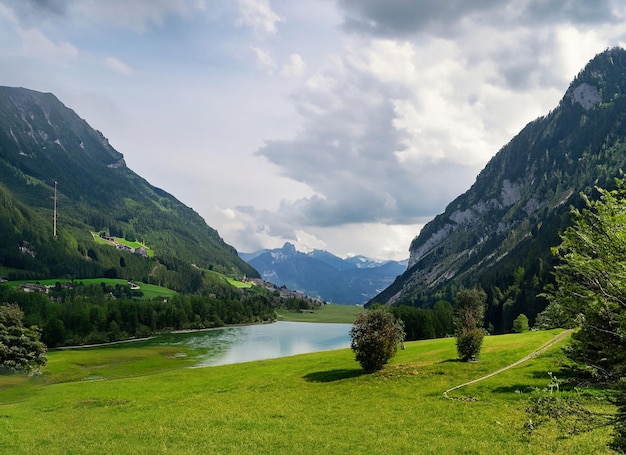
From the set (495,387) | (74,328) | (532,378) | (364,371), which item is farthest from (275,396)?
(74,328)

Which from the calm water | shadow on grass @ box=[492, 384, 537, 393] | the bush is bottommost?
the calm water

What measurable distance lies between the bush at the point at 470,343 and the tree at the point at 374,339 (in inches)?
341

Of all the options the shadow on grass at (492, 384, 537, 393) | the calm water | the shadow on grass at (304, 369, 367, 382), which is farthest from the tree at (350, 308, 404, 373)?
the calm water

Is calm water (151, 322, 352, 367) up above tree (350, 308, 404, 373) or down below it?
below

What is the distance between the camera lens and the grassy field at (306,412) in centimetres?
2953

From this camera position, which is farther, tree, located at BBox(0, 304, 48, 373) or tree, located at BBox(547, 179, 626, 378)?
tree, located at BBox(0, 304, 48, 373)

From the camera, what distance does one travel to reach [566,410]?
12406mm

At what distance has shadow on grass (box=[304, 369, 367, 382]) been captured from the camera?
57.2 meters

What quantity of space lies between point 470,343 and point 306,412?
25.3 metres

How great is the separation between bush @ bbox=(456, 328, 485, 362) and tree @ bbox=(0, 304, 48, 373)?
79668 mm

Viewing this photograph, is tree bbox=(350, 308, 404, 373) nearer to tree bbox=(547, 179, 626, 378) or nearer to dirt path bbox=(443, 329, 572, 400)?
dirt path bbox=(443, 329, 572, 400)

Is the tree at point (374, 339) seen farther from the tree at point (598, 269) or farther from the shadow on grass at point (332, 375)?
the tree at point (598, 269)

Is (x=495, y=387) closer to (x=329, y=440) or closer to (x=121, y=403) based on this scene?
(x=329, y=440)

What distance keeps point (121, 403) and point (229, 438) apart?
2423cm
